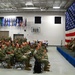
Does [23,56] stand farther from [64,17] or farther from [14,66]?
[64,17]

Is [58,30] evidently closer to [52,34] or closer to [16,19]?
[52,34]

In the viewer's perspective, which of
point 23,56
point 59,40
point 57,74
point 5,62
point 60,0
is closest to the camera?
point 57,74

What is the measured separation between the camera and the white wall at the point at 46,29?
71.8ft

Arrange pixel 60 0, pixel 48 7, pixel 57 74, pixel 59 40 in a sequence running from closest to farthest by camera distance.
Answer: pixel 57 74 → pixel 60 0 → pixel 48 7 → pixel 59 40

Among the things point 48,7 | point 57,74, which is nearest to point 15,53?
point 57,74

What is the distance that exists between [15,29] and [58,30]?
17.6 feet

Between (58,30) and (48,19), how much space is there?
1.85 m

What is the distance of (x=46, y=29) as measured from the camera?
22.0 meters

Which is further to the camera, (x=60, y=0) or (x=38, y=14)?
(x=38, y=14)

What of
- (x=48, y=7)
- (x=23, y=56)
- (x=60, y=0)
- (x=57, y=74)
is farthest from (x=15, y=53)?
(x=48, y=7)

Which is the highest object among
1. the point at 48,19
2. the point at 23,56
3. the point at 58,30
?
the point at 48,19

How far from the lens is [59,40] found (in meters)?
21.9

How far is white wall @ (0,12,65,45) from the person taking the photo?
21.9m

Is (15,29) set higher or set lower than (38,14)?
lower
